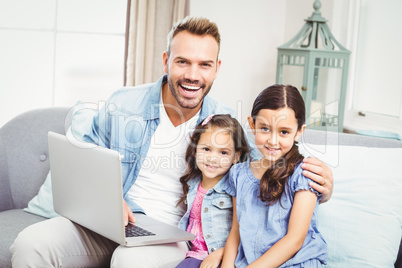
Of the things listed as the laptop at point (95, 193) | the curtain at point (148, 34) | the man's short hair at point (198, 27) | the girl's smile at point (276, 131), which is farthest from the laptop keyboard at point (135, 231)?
the curtain at point (148, 34)

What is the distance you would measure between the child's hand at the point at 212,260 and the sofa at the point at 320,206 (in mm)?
341

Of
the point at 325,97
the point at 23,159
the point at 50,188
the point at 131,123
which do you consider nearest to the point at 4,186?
the point at 23,159

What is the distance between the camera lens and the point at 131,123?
185cm

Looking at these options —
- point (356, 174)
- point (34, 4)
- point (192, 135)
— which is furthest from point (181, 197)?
point (34, 4)

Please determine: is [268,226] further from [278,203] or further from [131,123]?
[131,123]

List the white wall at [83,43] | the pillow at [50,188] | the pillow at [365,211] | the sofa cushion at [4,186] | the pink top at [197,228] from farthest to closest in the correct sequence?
the white wall at [83,43] → the sofa cushion at [4,186] → the pillow at [50,188] → the pink top at [197,228] → the pillow at [365,211]

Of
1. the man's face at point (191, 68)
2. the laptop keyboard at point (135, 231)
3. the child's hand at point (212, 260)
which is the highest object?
the man's face at point (191, 68)

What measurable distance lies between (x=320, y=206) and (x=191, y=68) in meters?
0.67

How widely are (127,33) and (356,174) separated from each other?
1894 millimetres

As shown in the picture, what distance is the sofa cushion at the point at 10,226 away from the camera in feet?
5.69

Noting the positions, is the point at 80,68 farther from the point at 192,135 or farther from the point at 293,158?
the point at 293,158

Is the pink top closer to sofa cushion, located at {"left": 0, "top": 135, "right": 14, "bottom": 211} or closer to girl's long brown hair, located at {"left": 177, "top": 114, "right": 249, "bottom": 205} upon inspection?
girl's long brown hair, located at {"left": 177, "top": 114, "right": 249, "bottom": 205}

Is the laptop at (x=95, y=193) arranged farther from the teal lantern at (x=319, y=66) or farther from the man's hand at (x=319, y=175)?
the teal lantern at (x=319, y=66)

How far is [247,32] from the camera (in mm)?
3301
